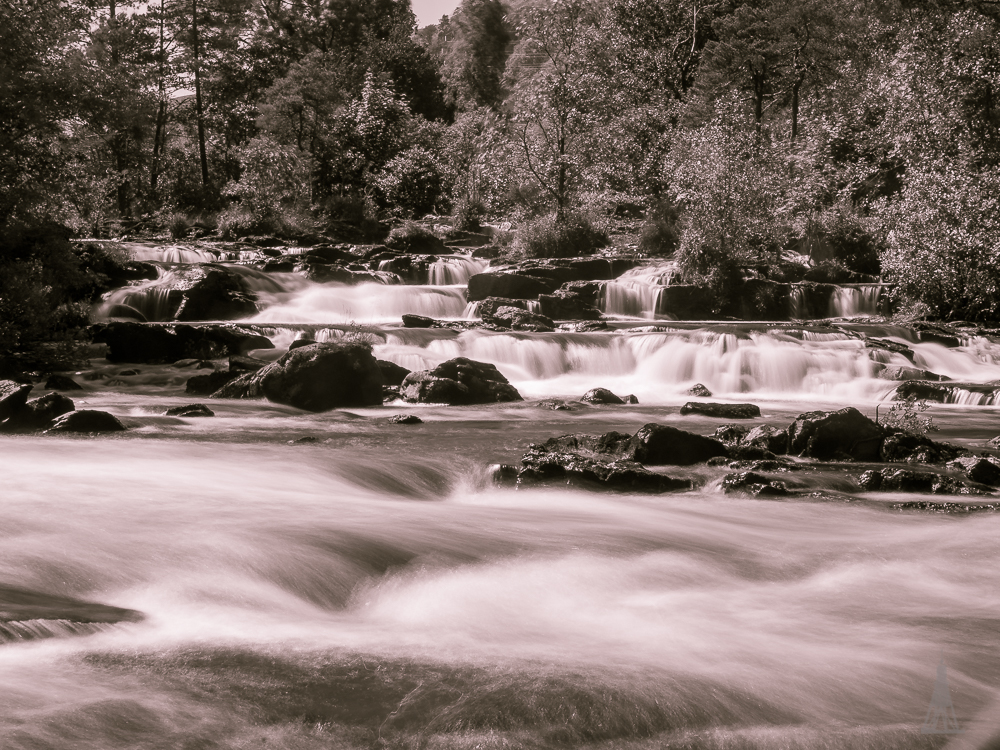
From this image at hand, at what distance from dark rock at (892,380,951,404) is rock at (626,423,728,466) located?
6.90m

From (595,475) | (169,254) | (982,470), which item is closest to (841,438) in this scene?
(982,470)

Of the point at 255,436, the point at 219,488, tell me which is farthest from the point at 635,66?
the point at 219,488

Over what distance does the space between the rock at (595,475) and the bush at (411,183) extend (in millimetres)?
31662

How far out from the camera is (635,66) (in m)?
40.7

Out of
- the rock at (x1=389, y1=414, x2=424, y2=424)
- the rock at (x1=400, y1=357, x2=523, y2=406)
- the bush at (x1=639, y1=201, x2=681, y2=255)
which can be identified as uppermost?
the bush at (x1=639, y1=201, x2=681, y2=255)

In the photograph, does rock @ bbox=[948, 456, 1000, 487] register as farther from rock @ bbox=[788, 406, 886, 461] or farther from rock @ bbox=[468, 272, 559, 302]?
rock @ bbox=[468, 272, 559, 302]

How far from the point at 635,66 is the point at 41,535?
126 feet

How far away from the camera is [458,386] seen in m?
14.8

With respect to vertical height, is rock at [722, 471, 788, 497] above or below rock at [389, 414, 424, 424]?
below

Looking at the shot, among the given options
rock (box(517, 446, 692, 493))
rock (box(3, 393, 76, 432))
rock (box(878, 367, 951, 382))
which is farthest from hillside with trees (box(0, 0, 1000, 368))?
rock (box(517, 446, 692, 493))

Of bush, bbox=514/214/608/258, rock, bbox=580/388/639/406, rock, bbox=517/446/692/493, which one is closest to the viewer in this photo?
rock, bbox=517/446/692/493

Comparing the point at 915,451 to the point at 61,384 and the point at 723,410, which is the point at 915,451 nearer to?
the point at 723,410

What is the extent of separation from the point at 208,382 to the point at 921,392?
11.7m

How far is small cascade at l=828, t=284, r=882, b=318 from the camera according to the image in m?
25.0
